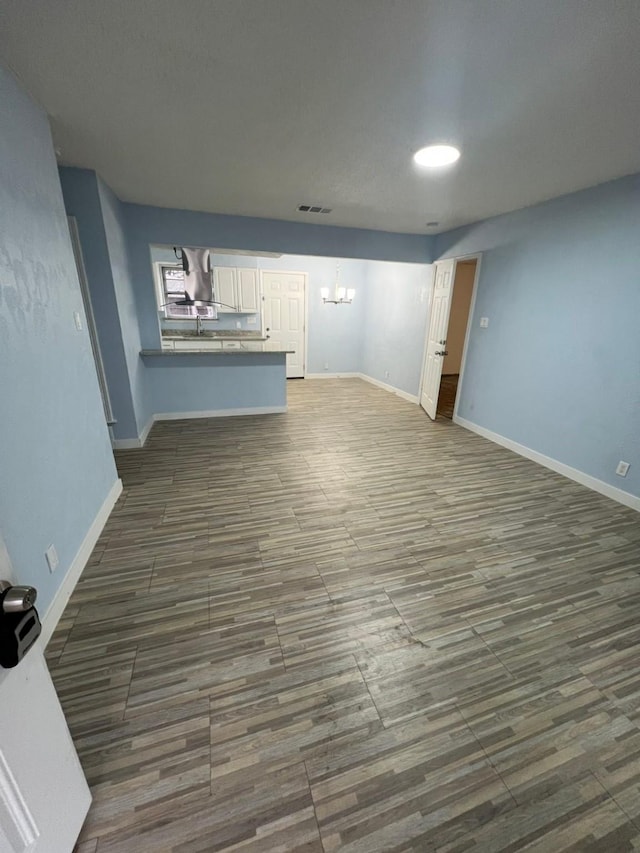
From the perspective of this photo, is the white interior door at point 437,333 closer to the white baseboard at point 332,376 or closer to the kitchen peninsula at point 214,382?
the kitchen peninsula at point 214,382

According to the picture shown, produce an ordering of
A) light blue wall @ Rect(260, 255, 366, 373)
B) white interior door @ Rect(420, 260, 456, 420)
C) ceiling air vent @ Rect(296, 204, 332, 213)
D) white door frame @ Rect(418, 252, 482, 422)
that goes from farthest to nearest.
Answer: light blue wall @ Rect(260, 255, 366, 373) < white interior door @ Rect(420, 260, 456, 420) < white door frame @ Rect(418, 252, 482, 422) < ceiling air vent @ Rect(296, 204, 332, 213)

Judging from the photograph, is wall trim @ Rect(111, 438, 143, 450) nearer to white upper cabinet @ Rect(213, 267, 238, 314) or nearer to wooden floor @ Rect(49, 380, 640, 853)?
wooden floor @ Rect(49, 380, 640, 853)

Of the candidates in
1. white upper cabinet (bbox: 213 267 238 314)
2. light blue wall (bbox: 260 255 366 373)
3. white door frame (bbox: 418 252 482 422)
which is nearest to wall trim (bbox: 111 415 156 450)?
white upper cabinet (bbox: 213 267 238 314)

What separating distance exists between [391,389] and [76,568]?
17.9 feet

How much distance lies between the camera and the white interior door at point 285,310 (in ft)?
A: 22.0

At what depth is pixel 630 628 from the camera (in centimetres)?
176

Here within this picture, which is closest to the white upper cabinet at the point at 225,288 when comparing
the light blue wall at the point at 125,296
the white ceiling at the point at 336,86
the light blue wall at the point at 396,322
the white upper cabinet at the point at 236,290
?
the white upper cabinet at the point at 236,290

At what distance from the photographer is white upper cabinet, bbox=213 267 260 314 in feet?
20.8

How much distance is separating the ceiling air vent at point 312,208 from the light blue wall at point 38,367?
7.34ft

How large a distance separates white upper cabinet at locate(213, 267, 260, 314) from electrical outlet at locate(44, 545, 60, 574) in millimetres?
5462

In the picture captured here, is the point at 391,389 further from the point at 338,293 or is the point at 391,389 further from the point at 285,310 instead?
the point at 285,310

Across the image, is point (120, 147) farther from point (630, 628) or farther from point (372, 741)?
point (630, 628)

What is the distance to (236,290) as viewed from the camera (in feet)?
21.2

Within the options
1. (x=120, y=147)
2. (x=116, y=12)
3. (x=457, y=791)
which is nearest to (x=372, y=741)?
(x=457, y=791)
